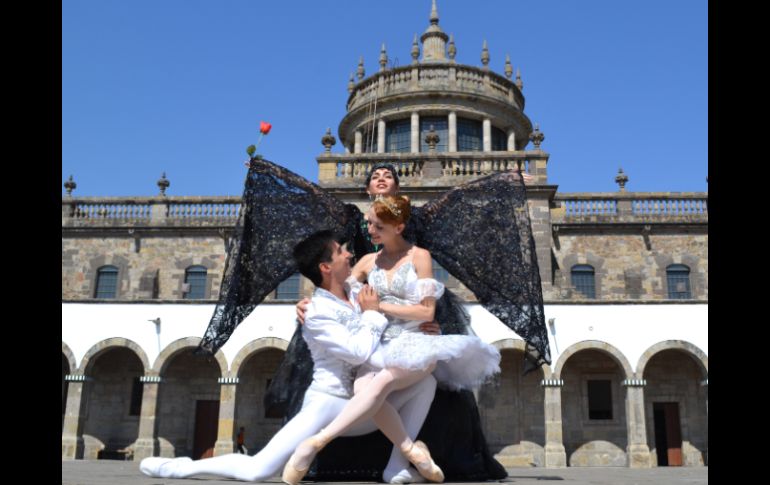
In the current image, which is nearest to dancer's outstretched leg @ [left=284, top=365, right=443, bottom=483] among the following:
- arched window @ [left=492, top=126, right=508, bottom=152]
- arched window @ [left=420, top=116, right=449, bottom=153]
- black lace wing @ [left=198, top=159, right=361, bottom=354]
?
black lace wing @ [left=198, top=159, right=361, bottom=354]

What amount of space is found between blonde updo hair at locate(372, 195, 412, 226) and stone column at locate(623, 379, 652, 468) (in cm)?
1580

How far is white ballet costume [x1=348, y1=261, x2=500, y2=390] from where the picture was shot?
4.98 meters

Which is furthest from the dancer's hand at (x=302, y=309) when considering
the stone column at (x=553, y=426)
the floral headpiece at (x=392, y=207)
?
the stone column at (x=553, y=426)

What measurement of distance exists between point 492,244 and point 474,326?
1411cm

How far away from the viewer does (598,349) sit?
20047 mm

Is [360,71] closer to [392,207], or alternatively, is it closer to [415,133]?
[415,133]

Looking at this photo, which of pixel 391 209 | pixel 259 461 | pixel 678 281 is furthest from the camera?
pixel 678 281

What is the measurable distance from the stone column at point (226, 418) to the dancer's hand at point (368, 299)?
50.7 ft

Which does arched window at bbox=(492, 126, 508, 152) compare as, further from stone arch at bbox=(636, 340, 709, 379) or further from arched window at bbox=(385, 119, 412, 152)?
stone arch at bbox=(636, 340, 709, 379)

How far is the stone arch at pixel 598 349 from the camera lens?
19688mm

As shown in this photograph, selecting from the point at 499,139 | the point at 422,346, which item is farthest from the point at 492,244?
the point at 499,139

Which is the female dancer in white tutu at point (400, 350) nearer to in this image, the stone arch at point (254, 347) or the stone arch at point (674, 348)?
the stone arch at point (254, 347)

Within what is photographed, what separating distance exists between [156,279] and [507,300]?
72.4 ft

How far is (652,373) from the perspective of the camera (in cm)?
2195
